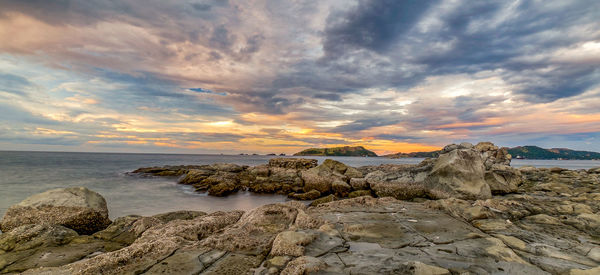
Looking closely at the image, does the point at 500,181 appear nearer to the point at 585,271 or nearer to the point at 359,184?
the point at 359,184

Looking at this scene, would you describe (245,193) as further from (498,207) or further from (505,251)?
(505,251)

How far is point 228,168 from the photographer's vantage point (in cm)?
3331

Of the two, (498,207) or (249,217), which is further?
(498,207)

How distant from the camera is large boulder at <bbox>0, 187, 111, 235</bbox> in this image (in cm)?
766

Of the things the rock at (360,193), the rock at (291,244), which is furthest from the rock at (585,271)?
the rock at (360,193)

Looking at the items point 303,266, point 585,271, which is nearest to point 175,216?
point 303,266

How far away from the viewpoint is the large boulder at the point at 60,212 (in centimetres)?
766

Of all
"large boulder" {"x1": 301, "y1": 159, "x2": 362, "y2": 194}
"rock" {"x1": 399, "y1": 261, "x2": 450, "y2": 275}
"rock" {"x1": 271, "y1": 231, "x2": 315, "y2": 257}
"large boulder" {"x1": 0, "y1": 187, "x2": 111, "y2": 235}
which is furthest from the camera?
"large boulder" {"x1": 301, "y1": 159, "x2": 362, "y2": 194}

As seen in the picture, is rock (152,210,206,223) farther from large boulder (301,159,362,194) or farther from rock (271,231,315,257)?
large boulder (301,159,362,194)

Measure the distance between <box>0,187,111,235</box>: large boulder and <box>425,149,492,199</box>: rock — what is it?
13474 mm

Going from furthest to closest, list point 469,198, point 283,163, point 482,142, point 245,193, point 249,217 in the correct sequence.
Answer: point 482,142 → point 283,163 → point 245,193 → point 469,198 → point 249,217

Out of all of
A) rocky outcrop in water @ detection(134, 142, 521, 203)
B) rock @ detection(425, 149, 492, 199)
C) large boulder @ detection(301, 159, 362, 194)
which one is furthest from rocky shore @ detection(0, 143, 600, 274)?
large boulder @ detection(301, 159, 362, 194)

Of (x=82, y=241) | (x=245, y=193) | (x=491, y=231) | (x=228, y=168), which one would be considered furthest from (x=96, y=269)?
(x=228, y=168)

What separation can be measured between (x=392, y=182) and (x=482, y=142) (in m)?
40.5
